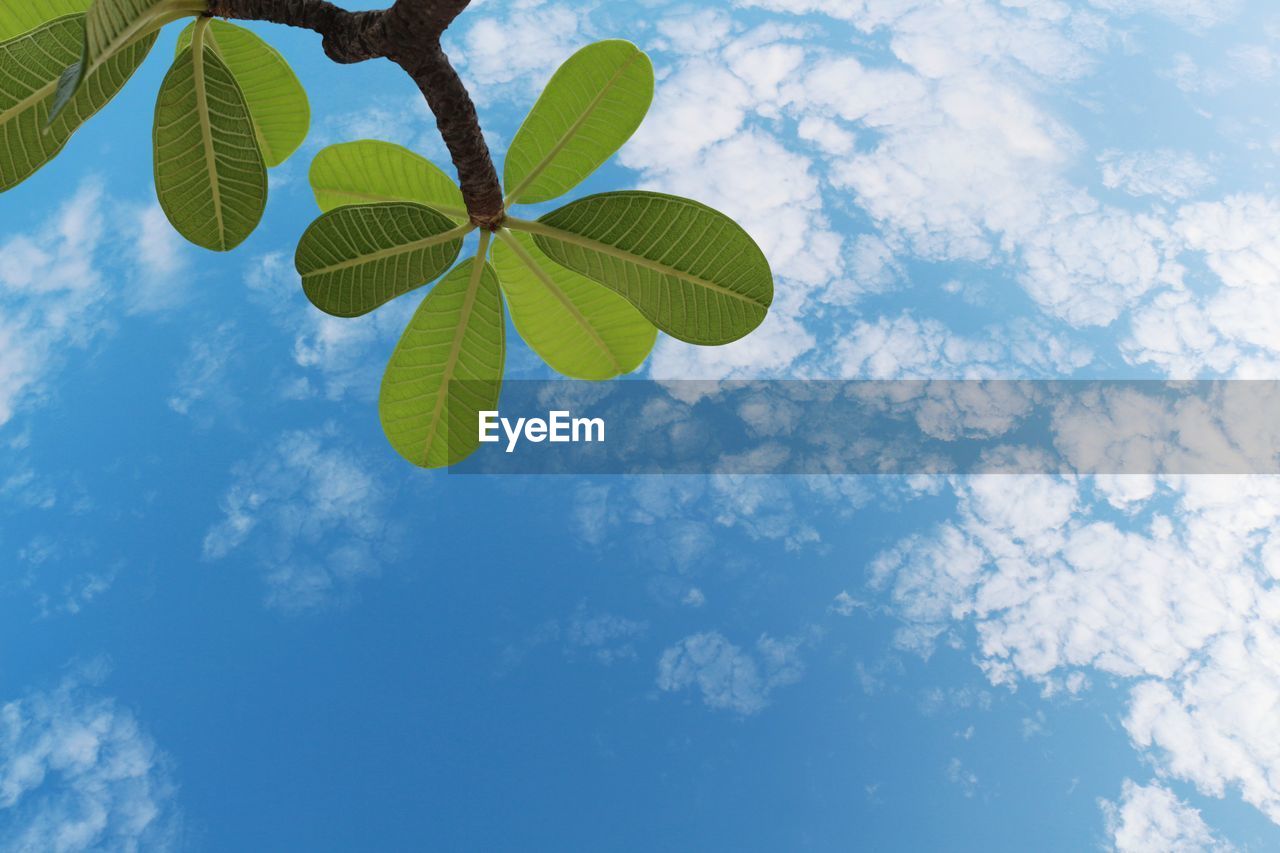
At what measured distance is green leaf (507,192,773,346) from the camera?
1.08m

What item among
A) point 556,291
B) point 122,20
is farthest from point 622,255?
point 122,20

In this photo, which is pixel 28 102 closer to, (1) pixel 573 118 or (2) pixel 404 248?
(2) pixel 404 248

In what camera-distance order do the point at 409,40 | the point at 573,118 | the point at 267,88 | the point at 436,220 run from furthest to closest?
the point at 267,88 < the point at 573,118 < the point at 436,220 < the point at 409,40

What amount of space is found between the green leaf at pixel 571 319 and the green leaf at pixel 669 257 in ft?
0.37

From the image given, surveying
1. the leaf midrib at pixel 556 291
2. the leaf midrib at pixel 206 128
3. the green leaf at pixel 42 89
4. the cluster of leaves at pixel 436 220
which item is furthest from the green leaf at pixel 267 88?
the leaf midrib at pixel 556 291

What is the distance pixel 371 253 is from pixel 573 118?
31cm

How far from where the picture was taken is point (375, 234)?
1070 mm

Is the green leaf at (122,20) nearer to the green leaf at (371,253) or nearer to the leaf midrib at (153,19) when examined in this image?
the leaf midrib at (153,19)

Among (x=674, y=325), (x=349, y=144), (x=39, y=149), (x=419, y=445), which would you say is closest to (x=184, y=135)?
(x=39, y=149)

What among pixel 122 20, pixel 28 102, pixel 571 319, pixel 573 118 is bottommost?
pixel 571 319

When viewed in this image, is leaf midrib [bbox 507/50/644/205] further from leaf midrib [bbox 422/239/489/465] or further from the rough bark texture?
the rough bark texture

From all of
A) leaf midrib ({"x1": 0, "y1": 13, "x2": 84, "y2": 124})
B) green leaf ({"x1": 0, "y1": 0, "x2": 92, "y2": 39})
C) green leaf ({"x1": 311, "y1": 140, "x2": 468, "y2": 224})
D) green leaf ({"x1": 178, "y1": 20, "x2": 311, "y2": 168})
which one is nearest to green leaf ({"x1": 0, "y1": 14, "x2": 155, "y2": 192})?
leaf midrib ({"x1": 0, "y1": 13, "x2": 84, "y2": 124})

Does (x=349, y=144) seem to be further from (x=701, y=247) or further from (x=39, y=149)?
(x=701, y=247)

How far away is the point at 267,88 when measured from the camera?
132 centimetres
